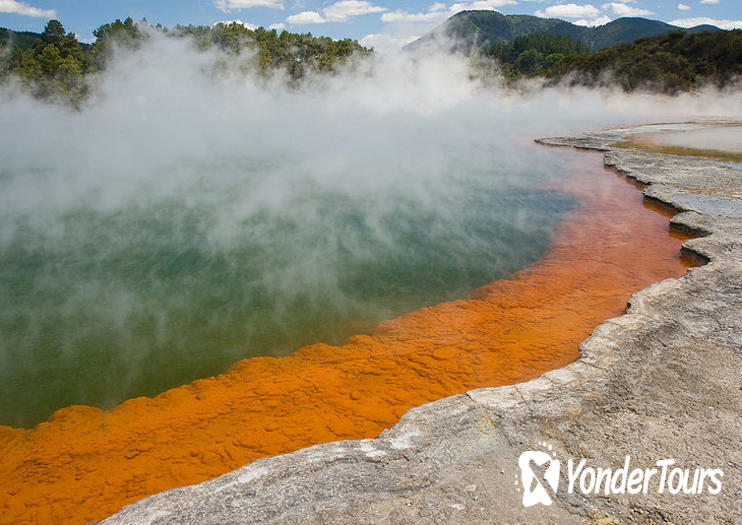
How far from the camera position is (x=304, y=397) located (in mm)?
3105

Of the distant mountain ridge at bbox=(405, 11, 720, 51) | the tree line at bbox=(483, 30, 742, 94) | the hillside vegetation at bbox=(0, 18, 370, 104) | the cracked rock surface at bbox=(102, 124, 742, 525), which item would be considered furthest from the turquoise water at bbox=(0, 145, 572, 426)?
the distant mountain ridge at bbox=(405, 11, 720, 51)

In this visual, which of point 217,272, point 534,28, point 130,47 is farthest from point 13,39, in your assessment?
point 534,28

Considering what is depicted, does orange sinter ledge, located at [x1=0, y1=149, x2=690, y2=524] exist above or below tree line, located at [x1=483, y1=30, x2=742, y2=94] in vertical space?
below

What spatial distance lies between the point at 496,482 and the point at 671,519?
0.67 metres

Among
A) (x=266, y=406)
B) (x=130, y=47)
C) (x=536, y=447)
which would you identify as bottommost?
(x=266, y=406)

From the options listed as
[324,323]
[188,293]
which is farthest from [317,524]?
[188,293]

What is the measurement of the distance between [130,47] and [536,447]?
28632mm

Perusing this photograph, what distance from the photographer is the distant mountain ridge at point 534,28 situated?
120 meters

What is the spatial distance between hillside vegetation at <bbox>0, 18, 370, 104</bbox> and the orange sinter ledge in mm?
22130

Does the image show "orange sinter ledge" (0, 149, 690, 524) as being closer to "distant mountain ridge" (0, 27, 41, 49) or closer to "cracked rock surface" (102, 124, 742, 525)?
"cracked rock surface" (102, 124, 742, 525)

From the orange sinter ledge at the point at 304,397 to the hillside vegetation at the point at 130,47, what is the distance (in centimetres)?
2213

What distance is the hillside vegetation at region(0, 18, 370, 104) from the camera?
19750mm

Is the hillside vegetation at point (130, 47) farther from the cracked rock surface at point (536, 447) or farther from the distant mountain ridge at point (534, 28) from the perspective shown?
the distant mountain ridge at point (534, 28)

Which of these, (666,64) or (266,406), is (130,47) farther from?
(666,64)
